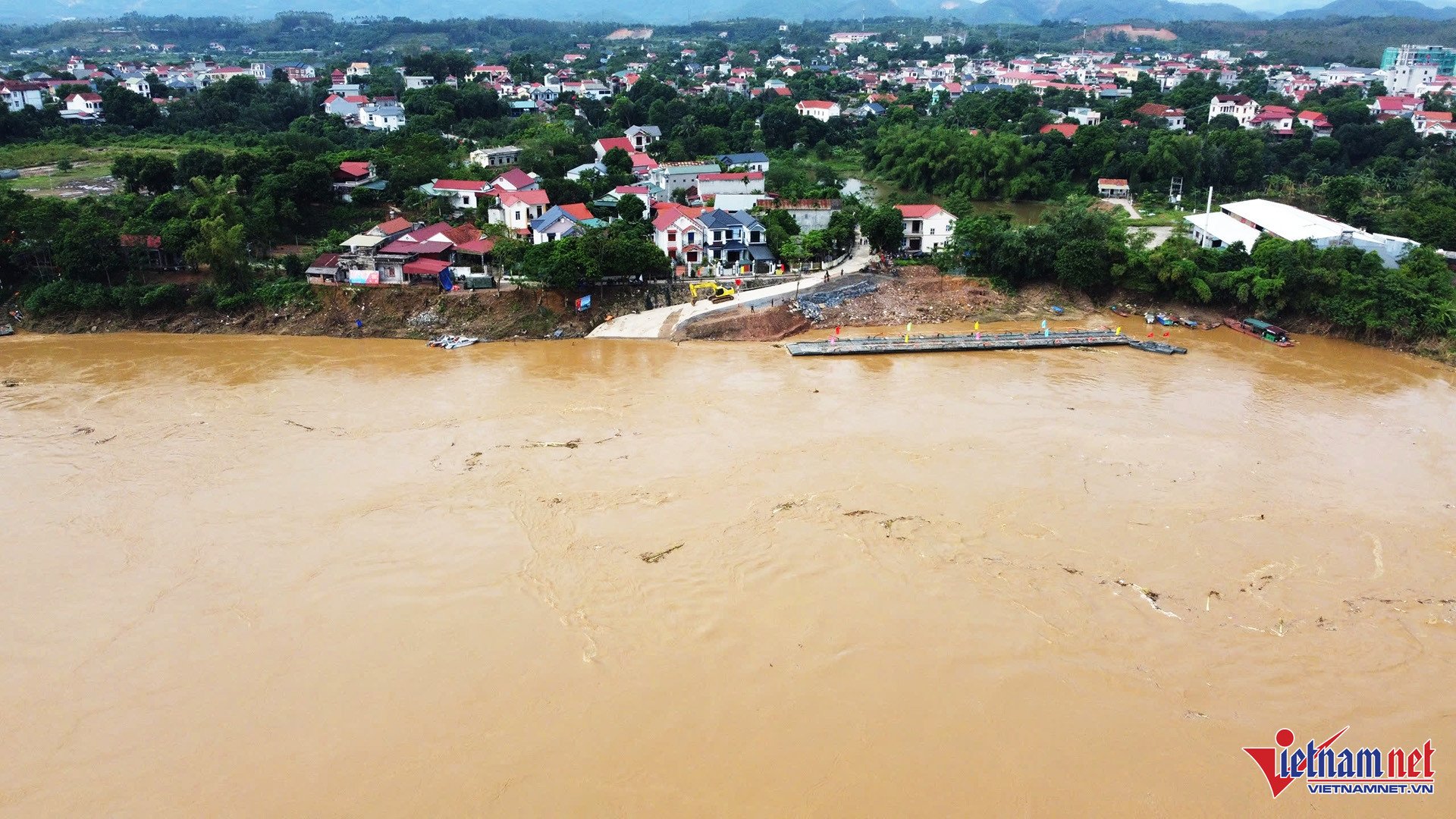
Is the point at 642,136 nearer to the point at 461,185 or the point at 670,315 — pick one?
the point at 461,185

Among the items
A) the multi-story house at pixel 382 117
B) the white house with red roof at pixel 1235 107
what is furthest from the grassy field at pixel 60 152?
the white house with red roof at pixel 1235 107

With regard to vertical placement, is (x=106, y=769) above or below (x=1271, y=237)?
below

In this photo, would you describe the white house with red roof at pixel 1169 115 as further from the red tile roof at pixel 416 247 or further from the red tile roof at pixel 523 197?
the red tile roof at pixel 416 247

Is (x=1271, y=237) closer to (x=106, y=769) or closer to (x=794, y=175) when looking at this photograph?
(x=794, y=175)

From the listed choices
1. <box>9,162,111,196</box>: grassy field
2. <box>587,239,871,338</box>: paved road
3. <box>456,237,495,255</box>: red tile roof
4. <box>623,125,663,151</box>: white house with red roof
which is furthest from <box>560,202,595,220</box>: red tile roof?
<box>9,162,111,196</box>: grassy field

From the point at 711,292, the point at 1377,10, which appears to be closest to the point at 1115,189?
the point at 711,292

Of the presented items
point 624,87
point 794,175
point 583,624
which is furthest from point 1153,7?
point 583,624

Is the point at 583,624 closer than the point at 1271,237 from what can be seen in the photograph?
Yes
